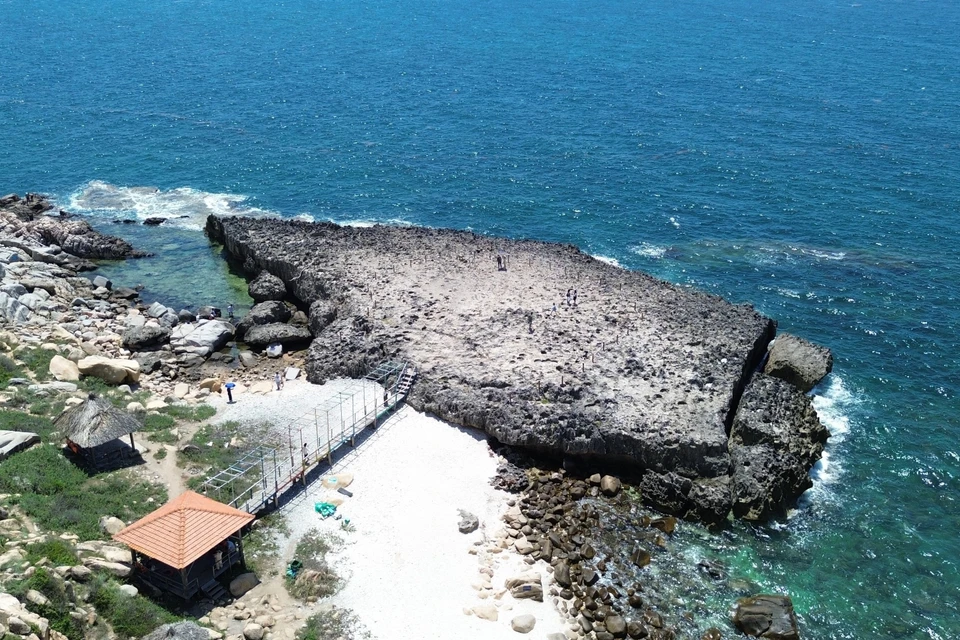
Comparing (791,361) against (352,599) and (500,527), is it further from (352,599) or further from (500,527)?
(352,599)

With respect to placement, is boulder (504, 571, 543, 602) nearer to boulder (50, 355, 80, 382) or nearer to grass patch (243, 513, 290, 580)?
grass patch (243, 513, 290, 580)

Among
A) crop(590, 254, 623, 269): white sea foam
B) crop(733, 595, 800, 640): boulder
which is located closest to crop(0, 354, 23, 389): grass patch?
crop(733, 595, 800, 640): boulder

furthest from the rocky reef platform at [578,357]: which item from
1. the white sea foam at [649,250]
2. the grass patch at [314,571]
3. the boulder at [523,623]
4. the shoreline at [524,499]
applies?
the grass patch at [314,571]

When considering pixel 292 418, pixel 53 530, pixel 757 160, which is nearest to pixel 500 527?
pixel 292 418

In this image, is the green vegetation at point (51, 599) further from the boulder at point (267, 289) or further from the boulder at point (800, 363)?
the boulder at point (800, 363)

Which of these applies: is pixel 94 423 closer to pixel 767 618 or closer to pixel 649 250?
pixel 767 618
